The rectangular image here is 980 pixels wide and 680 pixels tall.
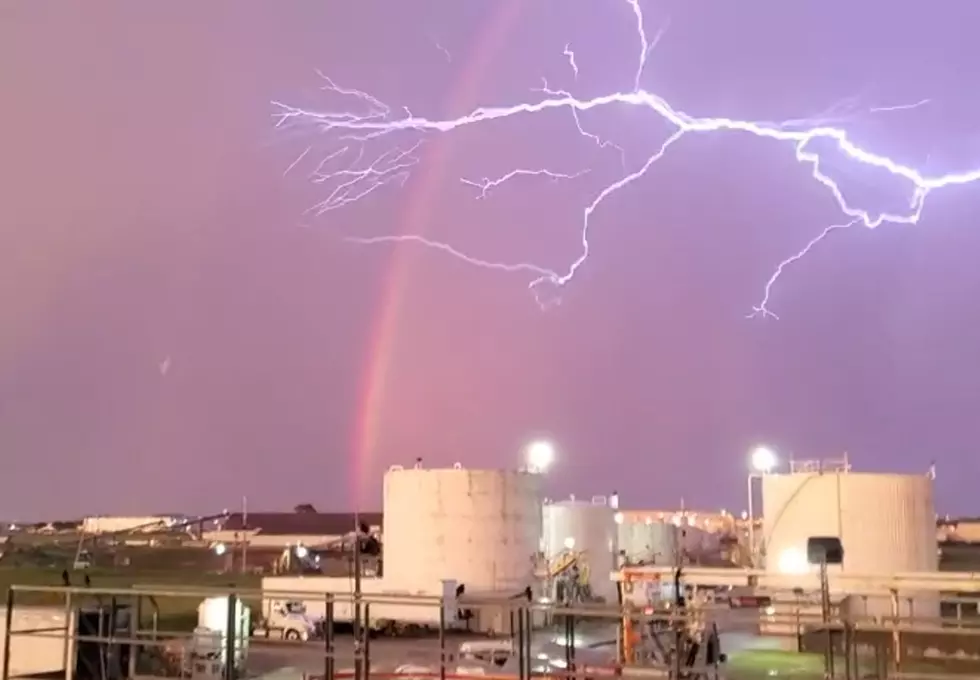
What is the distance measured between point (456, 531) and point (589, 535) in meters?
9.34

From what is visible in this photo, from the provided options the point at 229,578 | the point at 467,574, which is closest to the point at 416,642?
the point at 467,574

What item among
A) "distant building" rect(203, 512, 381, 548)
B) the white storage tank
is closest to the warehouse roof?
"distant building" rect(203, 512, 381, 548)

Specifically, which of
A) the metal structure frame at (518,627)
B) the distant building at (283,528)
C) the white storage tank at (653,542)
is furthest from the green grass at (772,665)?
the distant building at (283,528)

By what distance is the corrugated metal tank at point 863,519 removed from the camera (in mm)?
34688

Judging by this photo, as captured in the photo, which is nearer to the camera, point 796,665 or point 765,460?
point 796,665

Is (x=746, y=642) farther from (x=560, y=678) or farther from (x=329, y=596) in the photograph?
(x=329, y=596)

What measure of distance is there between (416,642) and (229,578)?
2747 centimetres

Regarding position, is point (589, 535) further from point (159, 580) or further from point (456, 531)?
point (159, 580)

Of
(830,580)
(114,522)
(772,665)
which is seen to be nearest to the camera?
(772,665)

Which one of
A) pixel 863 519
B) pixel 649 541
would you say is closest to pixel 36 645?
pixel 863 519

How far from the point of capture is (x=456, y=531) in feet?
131

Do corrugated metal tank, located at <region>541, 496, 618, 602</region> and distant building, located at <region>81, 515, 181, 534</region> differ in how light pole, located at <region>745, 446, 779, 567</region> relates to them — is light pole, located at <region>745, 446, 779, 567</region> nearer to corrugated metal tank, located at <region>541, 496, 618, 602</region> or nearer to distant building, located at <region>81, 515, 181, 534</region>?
corrugated metal tank, located at <region>541, 496, 618, 602</region>

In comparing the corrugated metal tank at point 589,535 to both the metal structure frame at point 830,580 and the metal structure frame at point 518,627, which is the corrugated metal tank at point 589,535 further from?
the metal structure frame at point 518,627

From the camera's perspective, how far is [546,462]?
4388cm
